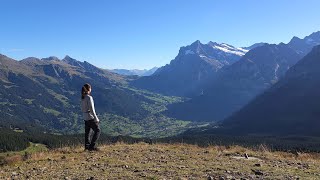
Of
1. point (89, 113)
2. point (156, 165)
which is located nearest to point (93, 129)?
point (89, 113)

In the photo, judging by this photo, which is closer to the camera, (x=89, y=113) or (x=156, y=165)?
(x=156, y=165)

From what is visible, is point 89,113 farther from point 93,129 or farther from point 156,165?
point 156,165

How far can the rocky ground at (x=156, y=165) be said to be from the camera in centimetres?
1538

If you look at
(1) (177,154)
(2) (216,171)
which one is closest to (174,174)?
(2) (216,171)

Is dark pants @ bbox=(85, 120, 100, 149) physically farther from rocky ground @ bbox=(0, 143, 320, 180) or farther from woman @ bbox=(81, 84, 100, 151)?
rocky ground @ bbox=(0, 143, 320, 180)

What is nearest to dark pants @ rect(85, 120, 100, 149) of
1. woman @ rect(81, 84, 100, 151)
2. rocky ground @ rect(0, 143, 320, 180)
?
woman @ rect(81, 84, 100, 151)

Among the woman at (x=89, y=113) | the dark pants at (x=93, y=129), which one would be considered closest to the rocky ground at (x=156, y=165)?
the dark pants at (x=93, y=129)

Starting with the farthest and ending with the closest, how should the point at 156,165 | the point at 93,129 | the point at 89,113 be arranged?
the point at 93,129
the point at 89,113
the point at 156,165

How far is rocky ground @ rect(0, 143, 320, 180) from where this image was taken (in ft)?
50.5

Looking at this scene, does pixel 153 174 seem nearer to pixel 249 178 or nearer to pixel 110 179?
pixel 110 179

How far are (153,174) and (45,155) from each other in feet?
26.0

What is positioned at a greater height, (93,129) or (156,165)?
(93,129)

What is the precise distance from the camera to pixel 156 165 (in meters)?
17.6

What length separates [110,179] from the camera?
14.5 meters
